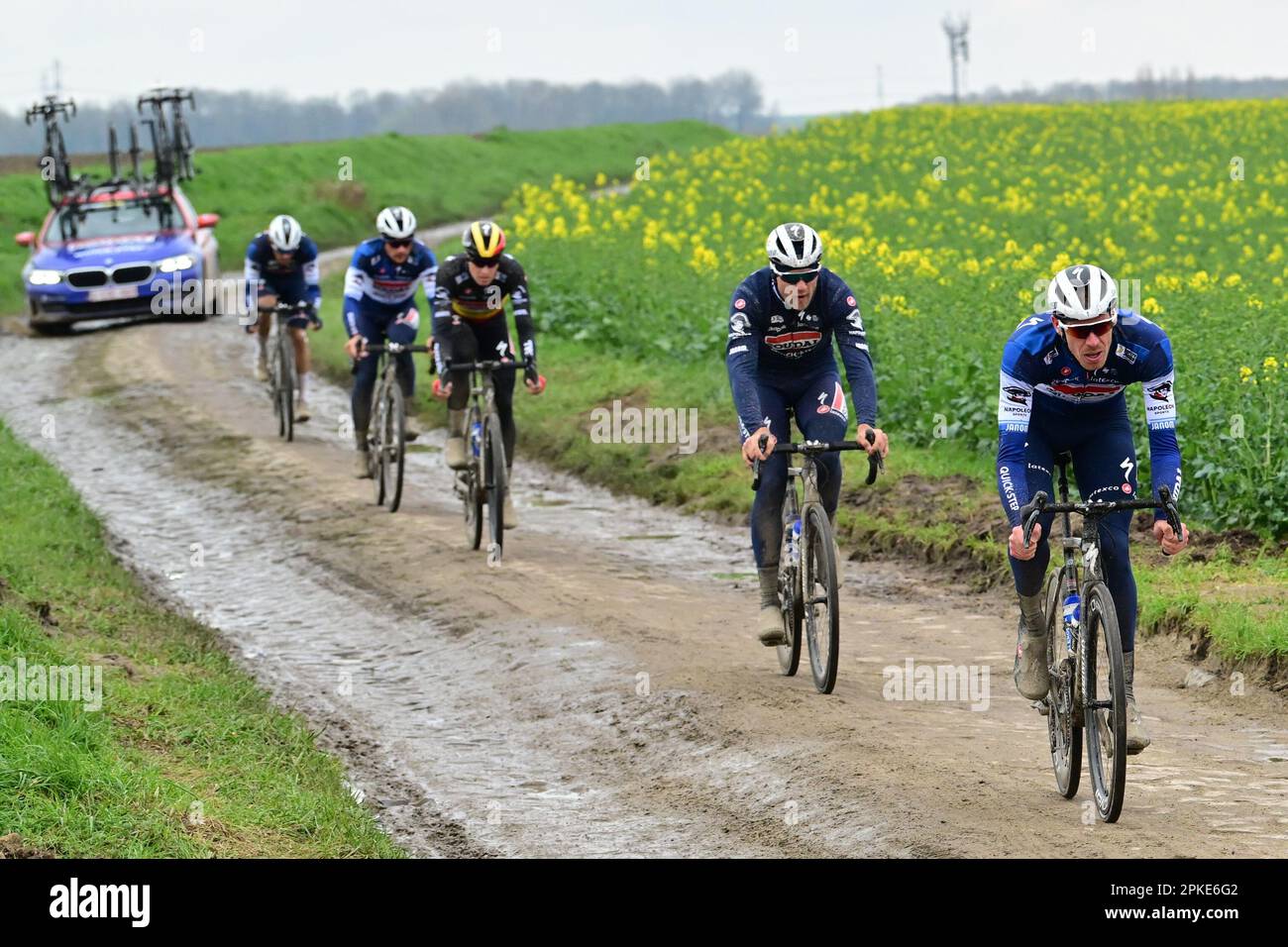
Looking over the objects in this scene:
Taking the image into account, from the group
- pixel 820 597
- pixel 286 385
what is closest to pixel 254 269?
pixel 286 385

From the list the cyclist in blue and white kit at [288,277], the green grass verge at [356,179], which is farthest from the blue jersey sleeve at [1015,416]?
the green grass verge at [356,179]

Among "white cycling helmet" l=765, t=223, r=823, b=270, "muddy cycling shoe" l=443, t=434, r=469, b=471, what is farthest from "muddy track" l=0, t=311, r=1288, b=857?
"white cycling helmet" l=765, t=223, r=823, b=270

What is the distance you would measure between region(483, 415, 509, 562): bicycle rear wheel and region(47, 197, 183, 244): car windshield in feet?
55.7

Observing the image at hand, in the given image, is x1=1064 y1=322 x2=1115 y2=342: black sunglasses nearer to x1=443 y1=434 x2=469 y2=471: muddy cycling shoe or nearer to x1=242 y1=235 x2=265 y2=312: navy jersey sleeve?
x1=443 y1=434 x2=469 y2=471: muddy cycling shoe

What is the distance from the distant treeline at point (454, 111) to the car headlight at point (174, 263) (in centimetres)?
13144

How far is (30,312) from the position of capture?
90.3 feet

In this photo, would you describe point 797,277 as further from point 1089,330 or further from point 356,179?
point 356,179

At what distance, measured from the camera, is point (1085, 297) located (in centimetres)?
705

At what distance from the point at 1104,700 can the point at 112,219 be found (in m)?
24.5

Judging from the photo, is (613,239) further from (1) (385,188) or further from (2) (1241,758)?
(1) (385,188)

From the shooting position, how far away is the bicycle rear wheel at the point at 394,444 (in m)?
14.7

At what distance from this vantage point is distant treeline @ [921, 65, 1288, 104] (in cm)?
13125
